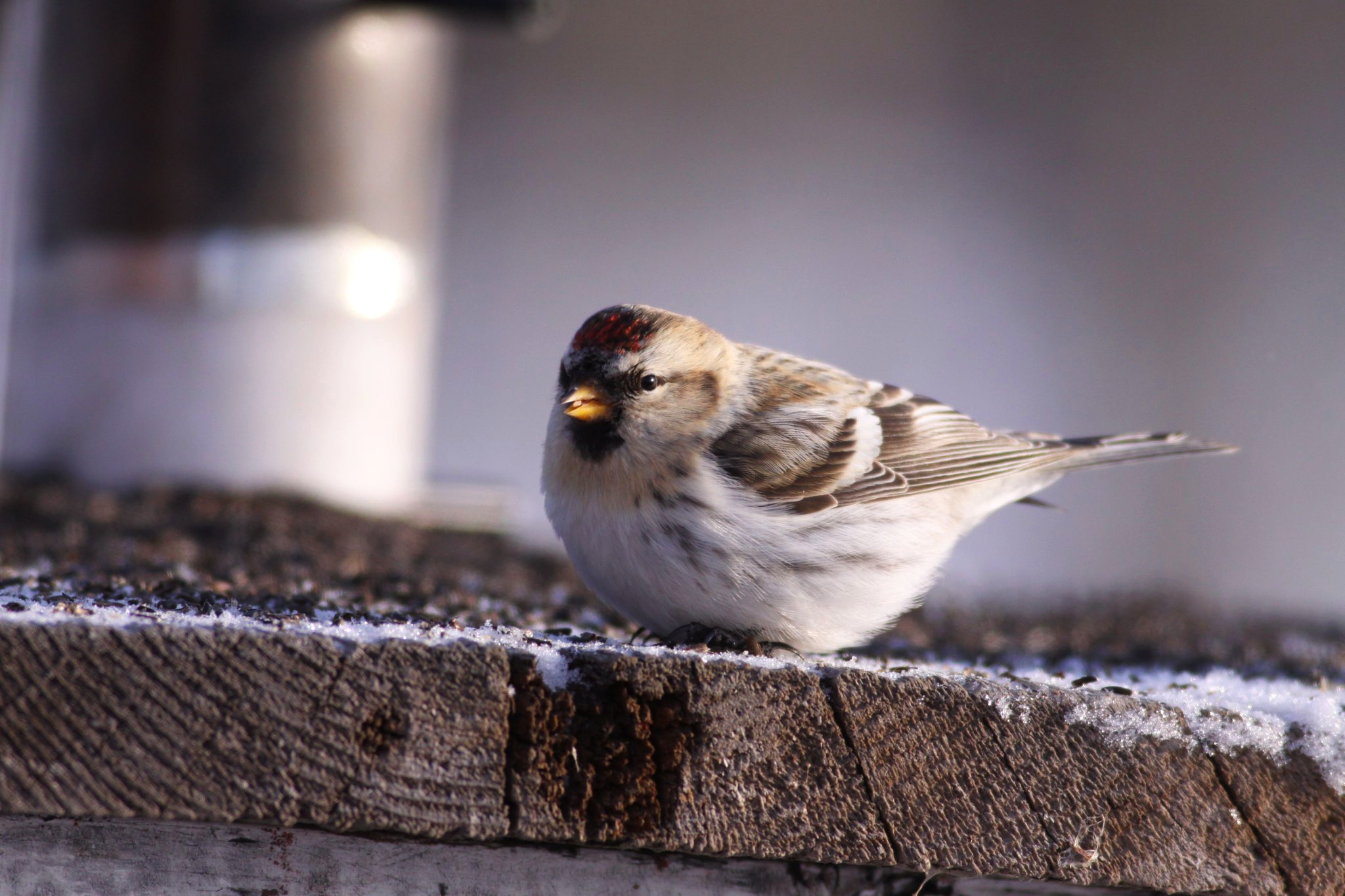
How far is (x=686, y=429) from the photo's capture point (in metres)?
1.78

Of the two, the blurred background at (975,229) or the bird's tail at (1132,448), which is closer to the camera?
the bird's tail at (1132,448)

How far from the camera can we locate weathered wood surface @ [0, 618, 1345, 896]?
107 centimetres

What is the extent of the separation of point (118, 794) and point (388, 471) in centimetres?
240

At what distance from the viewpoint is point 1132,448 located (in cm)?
215

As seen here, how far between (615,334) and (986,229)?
12.9 ft

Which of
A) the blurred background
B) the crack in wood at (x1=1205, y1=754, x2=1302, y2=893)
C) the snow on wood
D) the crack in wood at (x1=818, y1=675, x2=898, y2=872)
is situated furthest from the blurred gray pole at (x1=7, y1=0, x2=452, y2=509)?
the crack in wood at (x1=1205, y1=754, x2=1302, y2=893)

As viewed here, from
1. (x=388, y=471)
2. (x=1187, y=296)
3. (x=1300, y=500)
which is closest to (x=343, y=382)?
(x=388, y=471)

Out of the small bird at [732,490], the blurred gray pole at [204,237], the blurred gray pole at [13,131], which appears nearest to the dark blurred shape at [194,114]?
the blurred gray pole at [204,237]

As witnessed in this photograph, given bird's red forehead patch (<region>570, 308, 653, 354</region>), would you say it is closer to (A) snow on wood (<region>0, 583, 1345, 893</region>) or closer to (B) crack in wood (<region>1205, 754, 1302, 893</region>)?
(A) snow on wood (<region>0, 583, 1345, 893</region>)

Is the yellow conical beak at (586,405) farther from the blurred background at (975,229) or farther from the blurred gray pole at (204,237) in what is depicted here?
the blurred background at (975,229)

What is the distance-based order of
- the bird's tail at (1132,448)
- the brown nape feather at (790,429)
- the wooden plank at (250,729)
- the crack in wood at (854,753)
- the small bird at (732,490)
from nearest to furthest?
the wooden plank at (250,729)
the crack in wood at (854,753)
the small bird at (732,490)
the brown nape feather at (790,429)
the bird's tail at (1132,448)

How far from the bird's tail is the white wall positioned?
295cm

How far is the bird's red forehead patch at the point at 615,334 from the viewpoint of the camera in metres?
1.79

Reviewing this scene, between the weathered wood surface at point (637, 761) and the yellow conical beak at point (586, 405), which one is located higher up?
the yellow conical beak at point (586, 405)
